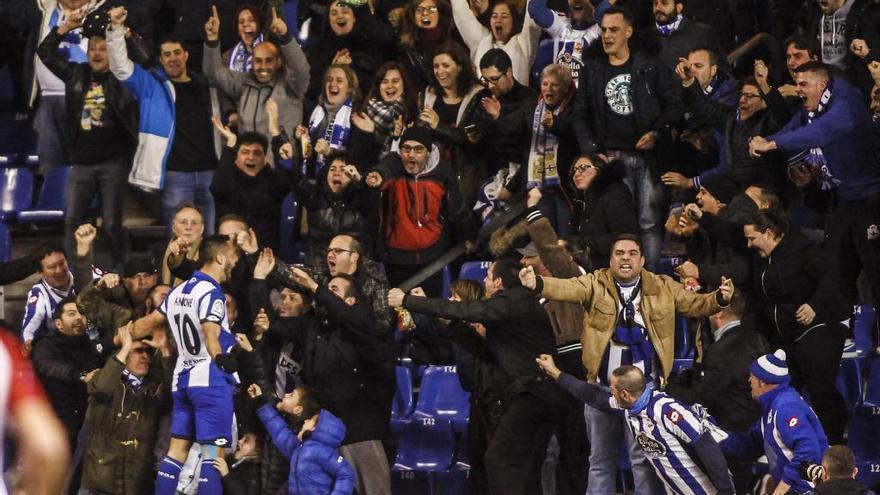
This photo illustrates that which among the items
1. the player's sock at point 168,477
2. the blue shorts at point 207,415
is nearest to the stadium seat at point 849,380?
the blue shorts at point 207,415

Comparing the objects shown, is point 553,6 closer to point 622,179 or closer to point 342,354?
point 622,179

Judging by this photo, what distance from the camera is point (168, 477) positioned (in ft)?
36.3

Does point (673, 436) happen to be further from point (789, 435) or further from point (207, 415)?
point (207, 415)

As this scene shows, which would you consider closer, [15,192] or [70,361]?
[70,361]

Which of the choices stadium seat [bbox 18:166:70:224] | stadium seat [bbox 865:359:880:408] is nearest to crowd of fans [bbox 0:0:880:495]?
stadium seat [bbox 18:166:70:224]

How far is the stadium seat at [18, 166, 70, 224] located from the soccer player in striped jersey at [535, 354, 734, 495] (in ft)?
20.3

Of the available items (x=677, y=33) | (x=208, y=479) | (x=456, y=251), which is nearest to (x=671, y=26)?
(x=677, y=33)

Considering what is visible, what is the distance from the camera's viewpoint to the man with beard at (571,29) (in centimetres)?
1332

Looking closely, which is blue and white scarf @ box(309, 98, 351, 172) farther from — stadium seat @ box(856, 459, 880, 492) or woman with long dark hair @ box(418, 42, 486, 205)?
stadium seat @ box(856, 459, 880, 492)

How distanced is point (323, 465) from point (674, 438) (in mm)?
2468

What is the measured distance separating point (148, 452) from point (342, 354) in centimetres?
156

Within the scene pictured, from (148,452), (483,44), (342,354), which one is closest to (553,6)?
(483,44)

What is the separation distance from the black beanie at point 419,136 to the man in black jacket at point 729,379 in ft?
9.27

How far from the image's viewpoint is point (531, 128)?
506 inches
